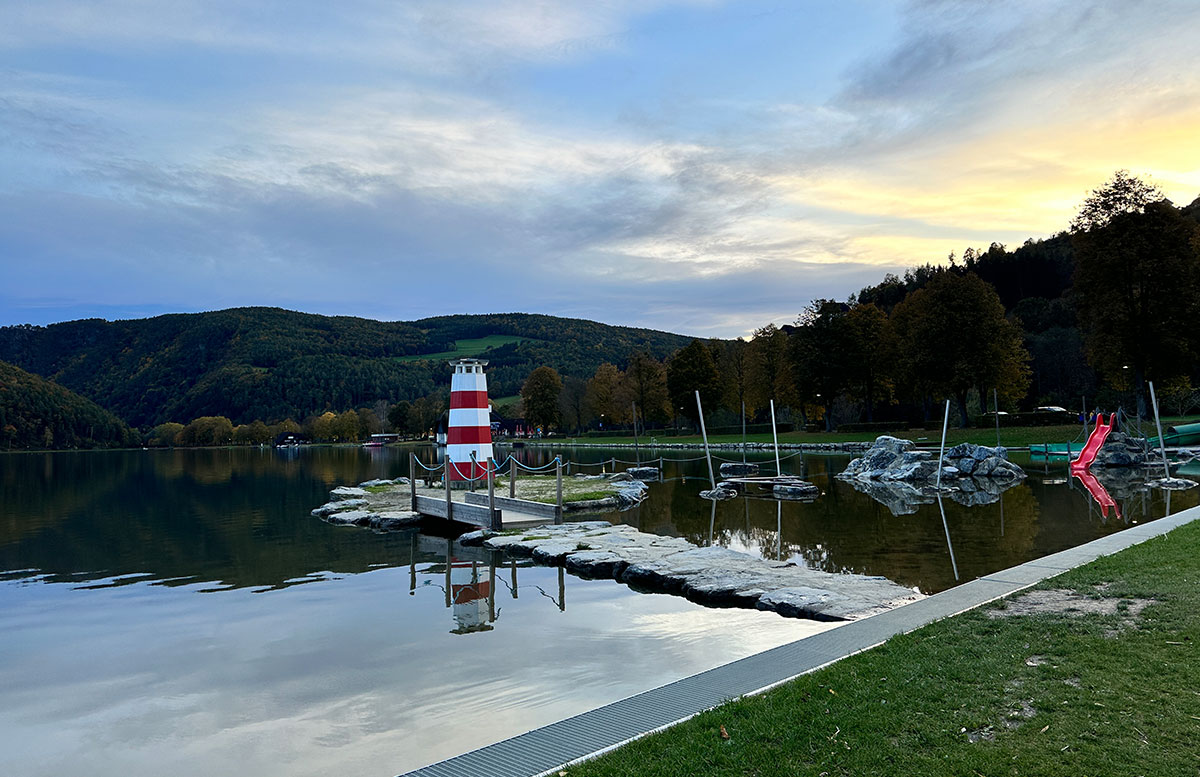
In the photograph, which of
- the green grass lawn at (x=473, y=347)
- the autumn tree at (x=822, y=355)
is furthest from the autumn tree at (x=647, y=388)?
the green grass lawn at (x=473, y=347)

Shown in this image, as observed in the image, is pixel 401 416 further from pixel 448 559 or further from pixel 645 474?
pixel 448 559

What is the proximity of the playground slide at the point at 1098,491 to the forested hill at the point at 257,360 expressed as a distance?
115 metres

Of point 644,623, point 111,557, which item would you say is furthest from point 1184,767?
point 111,557

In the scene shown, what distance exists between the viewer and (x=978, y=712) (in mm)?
5062

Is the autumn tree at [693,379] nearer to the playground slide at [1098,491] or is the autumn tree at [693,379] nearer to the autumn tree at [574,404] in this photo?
the autumn tree at [574,404]

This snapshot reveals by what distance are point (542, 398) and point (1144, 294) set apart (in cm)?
6354

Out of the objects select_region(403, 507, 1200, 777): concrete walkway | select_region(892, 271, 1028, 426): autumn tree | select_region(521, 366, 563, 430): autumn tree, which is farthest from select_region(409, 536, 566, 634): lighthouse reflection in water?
select_region(521, 366, 563, 430): autumn tree

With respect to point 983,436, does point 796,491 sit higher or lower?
lower

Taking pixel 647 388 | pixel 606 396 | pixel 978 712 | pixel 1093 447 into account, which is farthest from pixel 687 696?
pixel 606 396

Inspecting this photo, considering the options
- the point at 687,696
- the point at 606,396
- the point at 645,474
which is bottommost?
the point at 645,474

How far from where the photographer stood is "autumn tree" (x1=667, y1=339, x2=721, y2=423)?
227 ft

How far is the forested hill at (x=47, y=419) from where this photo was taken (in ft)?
375

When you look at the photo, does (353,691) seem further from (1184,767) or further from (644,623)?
(1184,767)

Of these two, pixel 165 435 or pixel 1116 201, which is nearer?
pixel 1116 201
